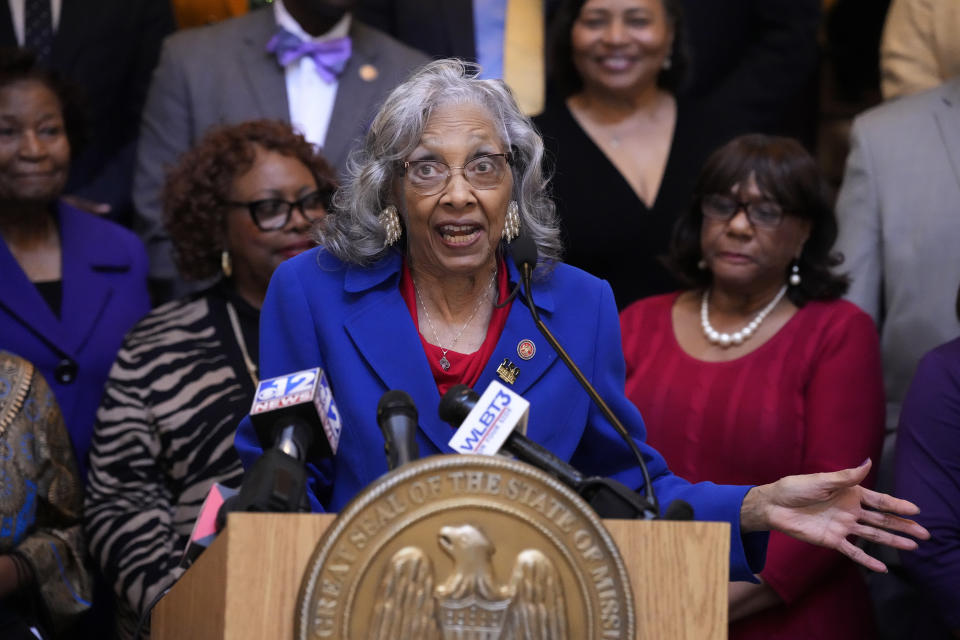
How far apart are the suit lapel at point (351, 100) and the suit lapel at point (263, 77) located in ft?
0.58

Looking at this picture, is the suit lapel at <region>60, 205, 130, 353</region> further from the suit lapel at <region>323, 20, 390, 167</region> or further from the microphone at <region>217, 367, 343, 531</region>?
the microphone at <region>217, 367, 343, 531</region>

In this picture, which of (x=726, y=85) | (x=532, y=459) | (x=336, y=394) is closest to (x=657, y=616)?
(x=532, y=459)

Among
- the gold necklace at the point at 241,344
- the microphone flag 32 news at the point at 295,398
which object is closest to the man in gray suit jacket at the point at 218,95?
the gold necklace at the point at 241,344

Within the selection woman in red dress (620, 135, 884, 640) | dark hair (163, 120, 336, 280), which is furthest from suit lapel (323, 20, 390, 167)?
woman in red dress (620, 135, 884, 640)

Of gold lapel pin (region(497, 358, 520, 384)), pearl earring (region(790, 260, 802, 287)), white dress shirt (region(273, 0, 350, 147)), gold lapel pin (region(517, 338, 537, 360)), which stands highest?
white dress shirt (region(273, 0, 350, 147))

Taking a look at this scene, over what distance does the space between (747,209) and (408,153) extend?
1.59 m

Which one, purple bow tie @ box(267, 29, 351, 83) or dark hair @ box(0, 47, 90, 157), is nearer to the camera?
dark hair @ box(0, 47, 90, 157)

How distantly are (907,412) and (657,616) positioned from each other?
5.51ft

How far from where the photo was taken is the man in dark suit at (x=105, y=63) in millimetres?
4672

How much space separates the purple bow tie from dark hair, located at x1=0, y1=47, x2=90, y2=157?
71cm

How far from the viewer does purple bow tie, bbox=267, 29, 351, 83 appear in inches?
180

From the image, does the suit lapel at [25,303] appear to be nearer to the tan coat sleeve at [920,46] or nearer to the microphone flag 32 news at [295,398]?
the microphone flag 32 news at [295,398]

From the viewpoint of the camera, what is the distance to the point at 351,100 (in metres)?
4.56

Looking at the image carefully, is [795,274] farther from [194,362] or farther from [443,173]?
[194,362]
